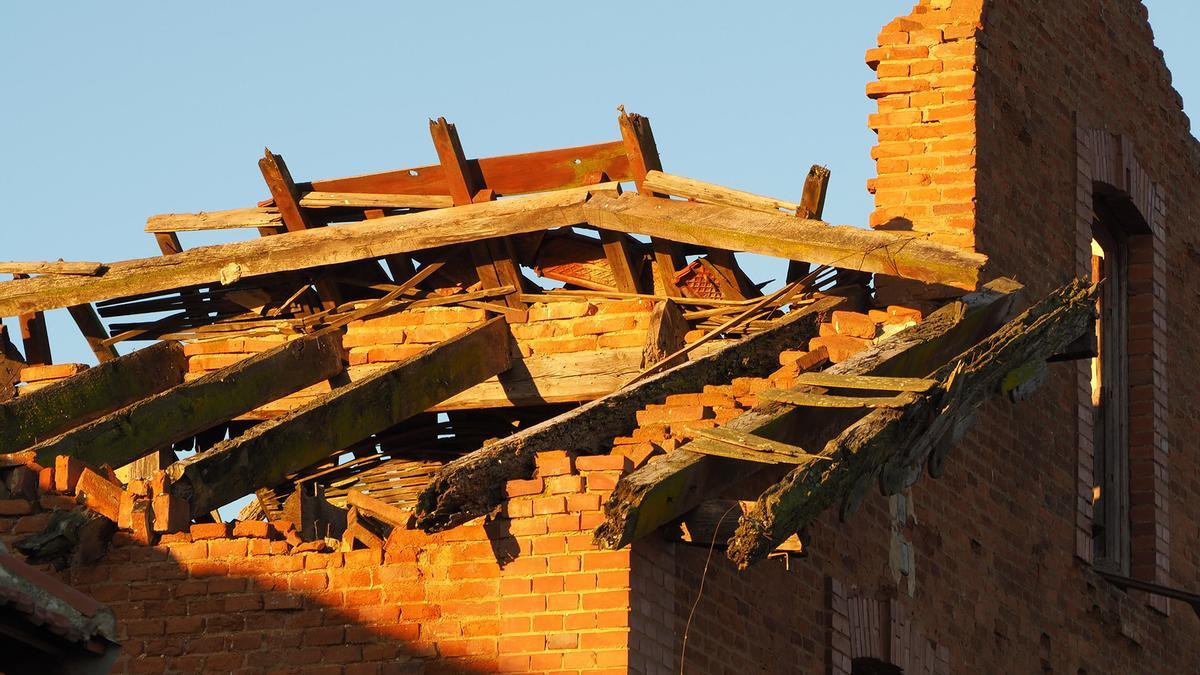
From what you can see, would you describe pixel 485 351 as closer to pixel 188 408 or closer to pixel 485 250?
pixel 485 250

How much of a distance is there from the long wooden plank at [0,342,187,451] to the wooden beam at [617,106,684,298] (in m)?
2.80

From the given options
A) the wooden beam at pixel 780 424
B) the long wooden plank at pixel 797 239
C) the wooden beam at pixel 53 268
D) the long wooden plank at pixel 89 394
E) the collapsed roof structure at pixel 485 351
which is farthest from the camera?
the wooden beam at pixel 53 268

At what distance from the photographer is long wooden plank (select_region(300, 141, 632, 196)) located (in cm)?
1214

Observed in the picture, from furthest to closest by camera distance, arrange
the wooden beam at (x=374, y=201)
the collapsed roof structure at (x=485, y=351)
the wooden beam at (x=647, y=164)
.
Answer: the wooden beam at (x=374, y=201)
the wooden beam at (x=647, y=164)
the collapsed roof structure at (x=485, y=351)

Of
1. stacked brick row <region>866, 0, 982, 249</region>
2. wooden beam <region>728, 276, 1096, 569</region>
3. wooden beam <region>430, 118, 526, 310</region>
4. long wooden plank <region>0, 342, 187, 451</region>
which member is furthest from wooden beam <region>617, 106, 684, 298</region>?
long wooden plank <region>0, 342, 187, 451</region>

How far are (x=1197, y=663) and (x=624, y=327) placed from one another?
558 cm

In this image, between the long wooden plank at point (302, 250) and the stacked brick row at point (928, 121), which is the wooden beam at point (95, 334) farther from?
the stacked brick row at point (928, 121)

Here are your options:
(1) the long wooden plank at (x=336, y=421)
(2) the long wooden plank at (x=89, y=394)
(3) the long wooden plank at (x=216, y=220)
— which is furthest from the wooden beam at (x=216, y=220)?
(1) the long wooden plank at (x=336, y=421)

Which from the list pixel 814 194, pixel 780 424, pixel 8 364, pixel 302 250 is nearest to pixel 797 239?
pixel 814 194

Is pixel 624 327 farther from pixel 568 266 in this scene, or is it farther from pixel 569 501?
pixel 569 501

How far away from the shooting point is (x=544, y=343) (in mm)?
11938

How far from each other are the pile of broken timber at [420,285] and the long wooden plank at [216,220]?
0.01m

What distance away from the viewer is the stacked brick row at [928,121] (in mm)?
12727

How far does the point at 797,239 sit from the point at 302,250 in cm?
281
